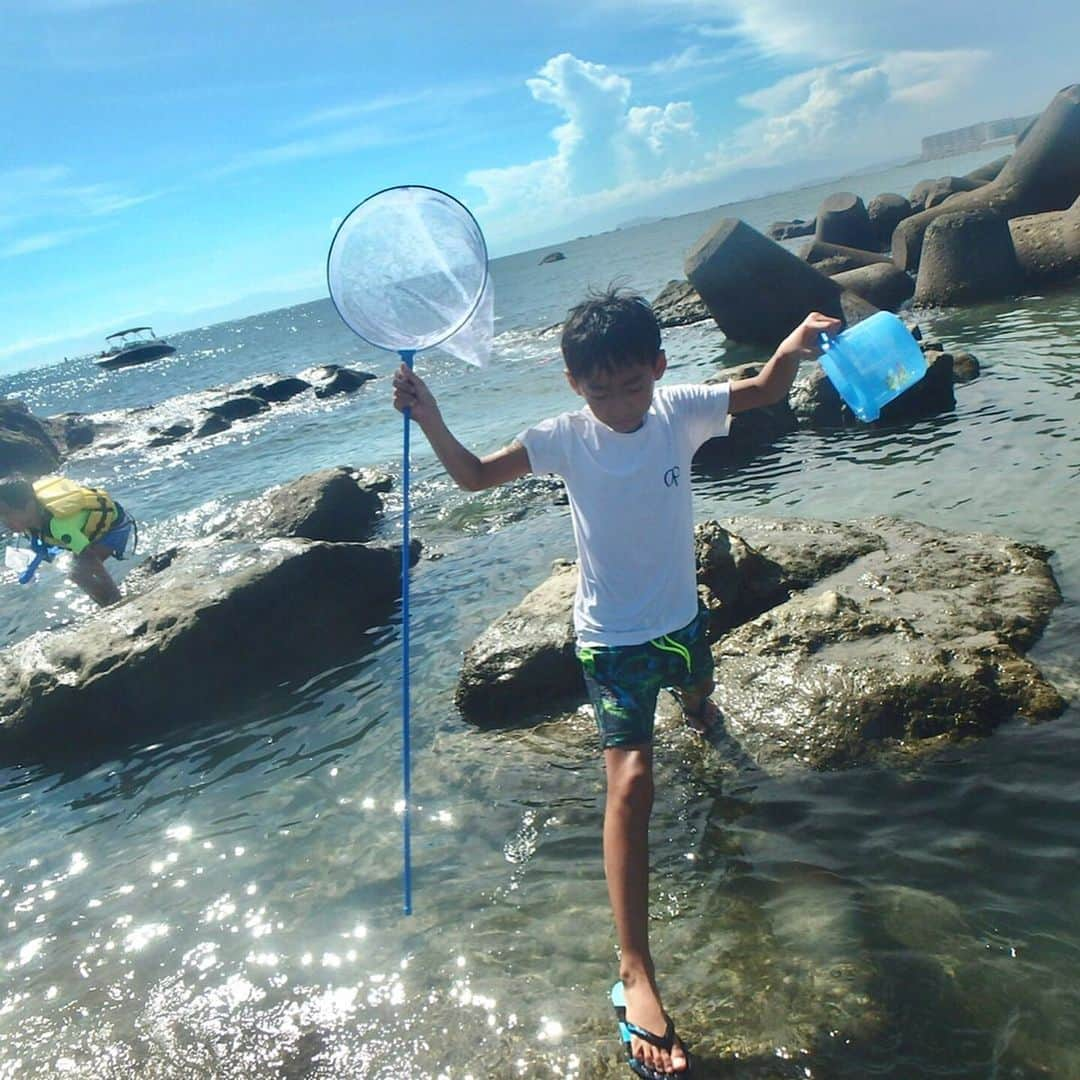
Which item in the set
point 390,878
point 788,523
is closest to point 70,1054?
point 390,878

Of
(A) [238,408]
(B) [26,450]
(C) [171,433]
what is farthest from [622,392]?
(B) [26,450]

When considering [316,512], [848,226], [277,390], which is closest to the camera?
[316,512]

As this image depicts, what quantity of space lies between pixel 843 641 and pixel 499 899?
2.32 meters

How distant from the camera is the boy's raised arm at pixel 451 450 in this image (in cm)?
318

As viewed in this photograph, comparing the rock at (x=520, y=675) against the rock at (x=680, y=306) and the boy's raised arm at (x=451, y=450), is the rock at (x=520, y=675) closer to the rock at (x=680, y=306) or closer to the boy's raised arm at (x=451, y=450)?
the boy's raised arm at (x=451, y=450)

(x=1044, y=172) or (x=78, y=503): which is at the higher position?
(x=1044, y=172)

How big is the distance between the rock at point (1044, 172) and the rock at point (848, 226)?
7.28m

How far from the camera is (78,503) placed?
8.91 meters

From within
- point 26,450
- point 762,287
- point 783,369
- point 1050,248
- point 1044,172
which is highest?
point 1044,172

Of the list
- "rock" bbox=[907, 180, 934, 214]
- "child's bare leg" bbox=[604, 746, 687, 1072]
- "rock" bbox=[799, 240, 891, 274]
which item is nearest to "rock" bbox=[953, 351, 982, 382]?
"child's bare leg" bbox=[604, 746, 687, 1072]

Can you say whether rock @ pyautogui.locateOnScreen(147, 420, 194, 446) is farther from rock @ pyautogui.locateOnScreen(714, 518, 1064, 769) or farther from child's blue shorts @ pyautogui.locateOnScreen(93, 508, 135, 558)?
rock @ pyautogui.locateOnScreen(714, 518, 1064, 769)

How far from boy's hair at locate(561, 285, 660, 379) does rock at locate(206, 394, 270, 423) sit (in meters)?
25.8

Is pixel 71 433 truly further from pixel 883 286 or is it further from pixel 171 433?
pixel 883 286

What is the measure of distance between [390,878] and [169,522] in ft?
40.6
